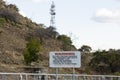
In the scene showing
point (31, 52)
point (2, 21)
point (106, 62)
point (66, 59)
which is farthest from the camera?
point (106, 62)

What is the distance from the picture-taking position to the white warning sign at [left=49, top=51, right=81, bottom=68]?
88.3ft

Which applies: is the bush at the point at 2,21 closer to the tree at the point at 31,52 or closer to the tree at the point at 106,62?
the tree at the point at 106,62

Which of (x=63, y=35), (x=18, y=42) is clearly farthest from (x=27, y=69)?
(x=63, y=35)

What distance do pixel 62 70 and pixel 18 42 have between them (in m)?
10.6

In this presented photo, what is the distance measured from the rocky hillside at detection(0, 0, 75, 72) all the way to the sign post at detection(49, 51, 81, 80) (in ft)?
101

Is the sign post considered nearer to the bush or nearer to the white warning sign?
the white warning sign

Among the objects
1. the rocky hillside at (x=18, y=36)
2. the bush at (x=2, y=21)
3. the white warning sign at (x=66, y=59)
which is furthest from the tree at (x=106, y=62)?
the white warning sign at (x=66, y=59)

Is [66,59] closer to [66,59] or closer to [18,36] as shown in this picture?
[66,59]

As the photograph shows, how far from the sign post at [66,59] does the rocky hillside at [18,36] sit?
3065 cm

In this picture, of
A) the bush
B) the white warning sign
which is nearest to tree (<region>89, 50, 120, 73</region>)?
the bush

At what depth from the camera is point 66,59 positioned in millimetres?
27109

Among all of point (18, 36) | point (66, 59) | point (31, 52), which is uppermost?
point (18, 36)

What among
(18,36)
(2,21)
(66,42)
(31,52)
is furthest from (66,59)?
(66,42)

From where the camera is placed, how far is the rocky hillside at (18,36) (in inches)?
2482
